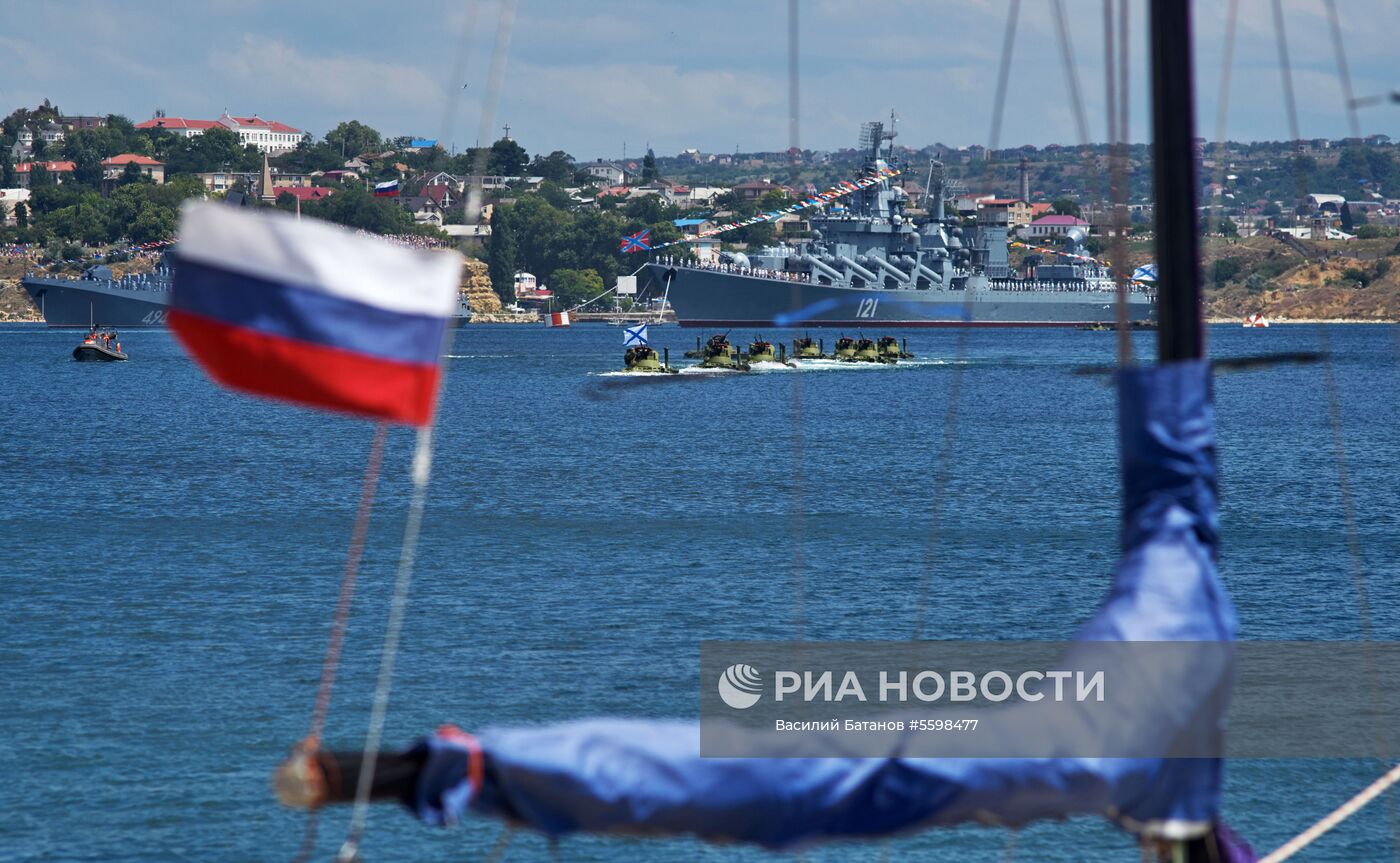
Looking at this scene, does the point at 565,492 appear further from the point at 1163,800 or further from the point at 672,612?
the point at 1163,800

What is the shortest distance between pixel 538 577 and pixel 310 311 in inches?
1303

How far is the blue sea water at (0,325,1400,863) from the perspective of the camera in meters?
22.1

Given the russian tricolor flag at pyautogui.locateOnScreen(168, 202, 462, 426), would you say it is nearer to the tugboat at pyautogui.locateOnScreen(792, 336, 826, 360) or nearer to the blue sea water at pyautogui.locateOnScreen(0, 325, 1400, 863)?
the blue sea water at pyautogui.locateOnScreen(0, 325, 1400, 863)

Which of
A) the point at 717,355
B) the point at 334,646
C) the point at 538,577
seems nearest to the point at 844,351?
the point at 717,355

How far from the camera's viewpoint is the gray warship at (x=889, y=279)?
185 metres

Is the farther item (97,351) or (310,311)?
(97,351)

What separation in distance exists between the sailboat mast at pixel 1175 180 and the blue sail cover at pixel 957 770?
0.25 m

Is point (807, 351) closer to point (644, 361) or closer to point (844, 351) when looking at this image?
point (844, 351)

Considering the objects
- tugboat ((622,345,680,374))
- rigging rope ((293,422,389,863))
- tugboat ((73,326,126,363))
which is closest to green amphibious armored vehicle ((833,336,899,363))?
tugboat ((622,345,680,374))

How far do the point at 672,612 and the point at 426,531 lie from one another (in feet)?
49.0

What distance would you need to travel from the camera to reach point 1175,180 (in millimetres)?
7750

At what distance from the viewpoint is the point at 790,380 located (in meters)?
131

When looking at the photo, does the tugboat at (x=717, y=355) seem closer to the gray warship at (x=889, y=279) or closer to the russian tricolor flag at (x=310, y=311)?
the gray warship at (x=889, y=279)

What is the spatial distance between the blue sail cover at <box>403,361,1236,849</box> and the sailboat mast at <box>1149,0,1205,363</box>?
0.84 ft
